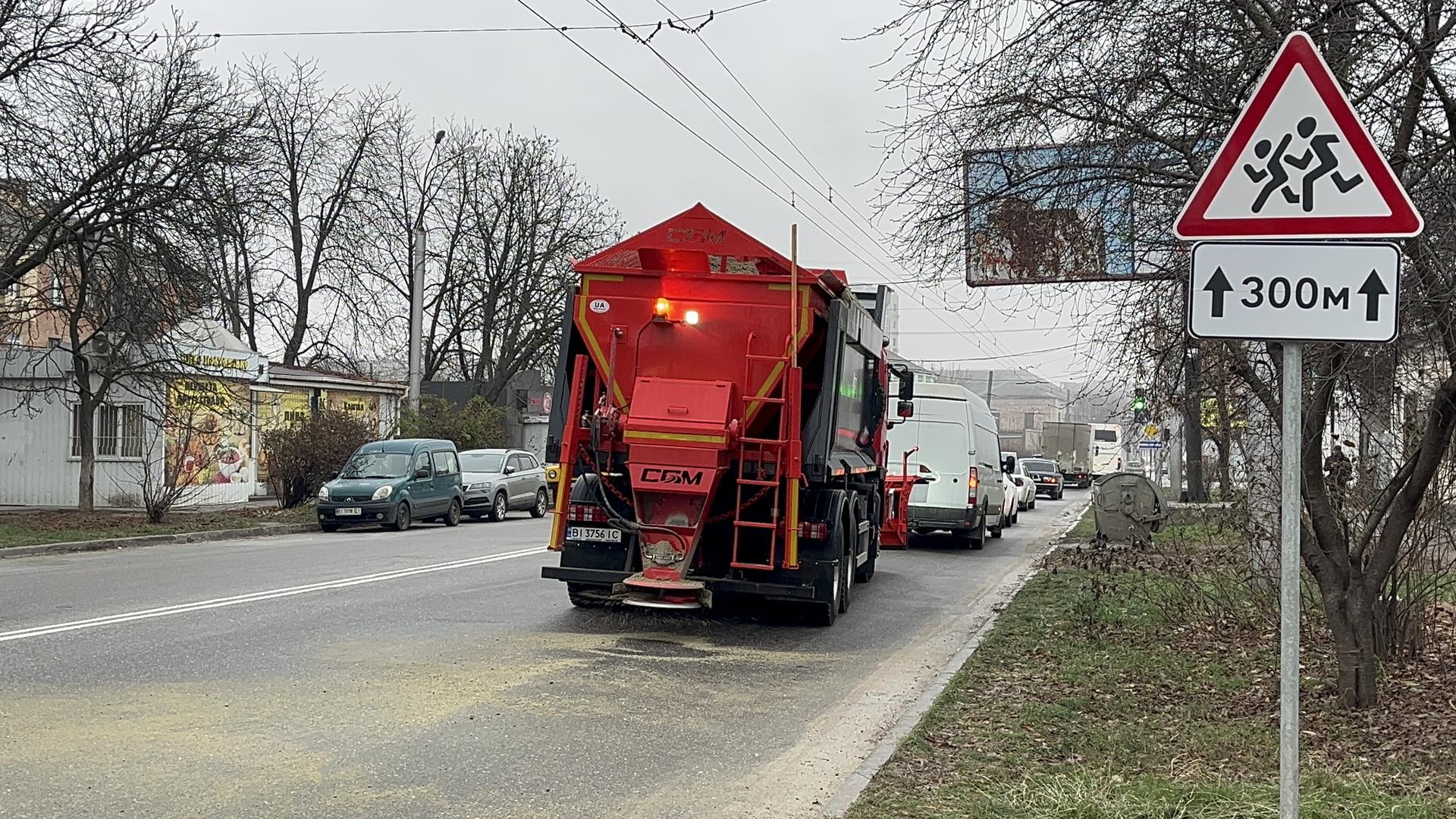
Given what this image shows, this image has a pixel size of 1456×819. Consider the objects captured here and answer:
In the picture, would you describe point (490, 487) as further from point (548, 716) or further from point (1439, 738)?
point (1439, 738)

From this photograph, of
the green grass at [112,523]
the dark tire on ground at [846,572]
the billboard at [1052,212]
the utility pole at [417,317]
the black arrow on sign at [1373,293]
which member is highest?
the utility pole at [417,317]

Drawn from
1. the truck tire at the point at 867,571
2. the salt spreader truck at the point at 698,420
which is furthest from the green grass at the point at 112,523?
the truck tire at the point at 867,571

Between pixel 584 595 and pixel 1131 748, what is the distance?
664 cm

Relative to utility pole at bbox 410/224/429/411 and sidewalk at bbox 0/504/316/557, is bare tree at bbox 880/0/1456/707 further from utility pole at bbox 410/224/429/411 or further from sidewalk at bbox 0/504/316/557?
utility pole at bbox 410/224/429/411

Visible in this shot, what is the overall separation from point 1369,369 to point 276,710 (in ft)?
21.0

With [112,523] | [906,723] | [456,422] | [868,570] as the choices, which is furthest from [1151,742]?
[456,422]

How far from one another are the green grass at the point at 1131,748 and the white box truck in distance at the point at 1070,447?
58287mm

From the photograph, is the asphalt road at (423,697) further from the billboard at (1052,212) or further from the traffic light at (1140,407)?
the billboard at (1052,212)

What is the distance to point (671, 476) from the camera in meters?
10.9

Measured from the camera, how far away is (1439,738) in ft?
21.9

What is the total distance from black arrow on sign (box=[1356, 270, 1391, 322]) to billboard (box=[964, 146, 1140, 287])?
3829mm

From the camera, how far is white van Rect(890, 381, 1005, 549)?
70.6 ft

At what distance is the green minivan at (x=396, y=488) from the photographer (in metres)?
25.1

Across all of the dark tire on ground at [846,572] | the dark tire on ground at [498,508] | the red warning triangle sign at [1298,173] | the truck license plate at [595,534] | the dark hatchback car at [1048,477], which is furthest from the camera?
the dark hatchback car at [1048,477]
